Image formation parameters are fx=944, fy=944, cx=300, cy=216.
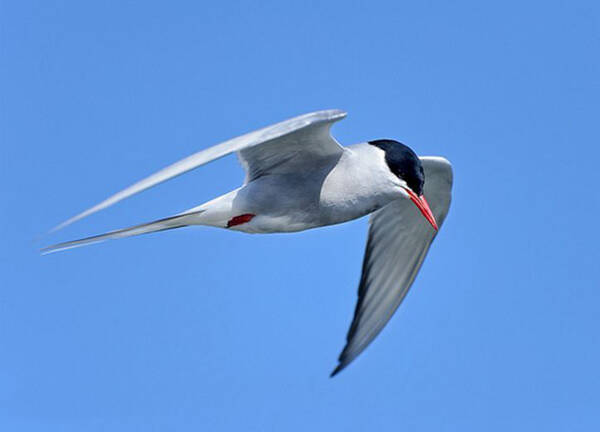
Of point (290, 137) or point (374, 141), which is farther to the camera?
point (374, 141)

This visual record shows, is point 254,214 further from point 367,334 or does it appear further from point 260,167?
point 367,334

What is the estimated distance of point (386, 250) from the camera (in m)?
7.76

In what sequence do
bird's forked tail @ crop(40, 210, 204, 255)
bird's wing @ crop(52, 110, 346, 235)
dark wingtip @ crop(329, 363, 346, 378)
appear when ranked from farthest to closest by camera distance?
1. dark wingtip @ crop(329, 363, 346, 378)
2. bird's forked tail @ crop(40, 210, 204, 255)
3. bird's wing @ crop(52, 110, 346, 235)

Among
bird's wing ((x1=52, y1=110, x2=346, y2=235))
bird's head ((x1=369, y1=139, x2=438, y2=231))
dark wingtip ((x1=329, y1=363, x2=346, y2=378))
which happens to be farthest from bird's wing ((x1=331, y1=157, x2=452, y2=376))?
bird's wing ((x1=52, y1=110, x2=346, y2=235))

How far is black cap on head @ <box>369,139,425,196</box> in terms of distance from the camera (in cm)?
621

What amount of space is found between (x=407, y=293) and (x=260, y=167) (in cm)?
209

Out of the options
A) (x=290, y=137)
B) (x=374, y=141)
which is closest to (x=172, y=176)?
(x=290, y=137)

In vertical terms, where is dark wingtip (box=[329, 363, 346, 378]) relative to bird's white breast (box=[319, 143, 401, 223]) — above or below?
below

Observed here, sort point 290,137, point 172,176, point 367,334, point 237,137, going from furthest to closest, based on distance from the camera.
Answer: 1. point 367,334
2. point 290,137
3. point 237,137
4. point 172,176

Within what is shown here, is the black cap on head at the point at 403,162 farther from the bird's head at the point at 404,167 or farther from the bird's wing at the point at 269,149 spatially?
the bird's wing at the point at 269,149

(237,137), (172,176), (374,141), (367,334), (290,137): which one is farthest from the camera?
(367,334)

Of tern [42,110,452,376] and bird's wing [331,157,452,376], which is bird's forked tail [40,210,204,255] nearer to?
tern [42,110,452,376]

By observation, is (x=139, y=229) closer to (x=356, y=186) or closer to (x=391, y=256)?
(x=356, y=186)

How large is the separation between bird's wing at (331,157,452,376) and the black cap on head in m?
0.97
